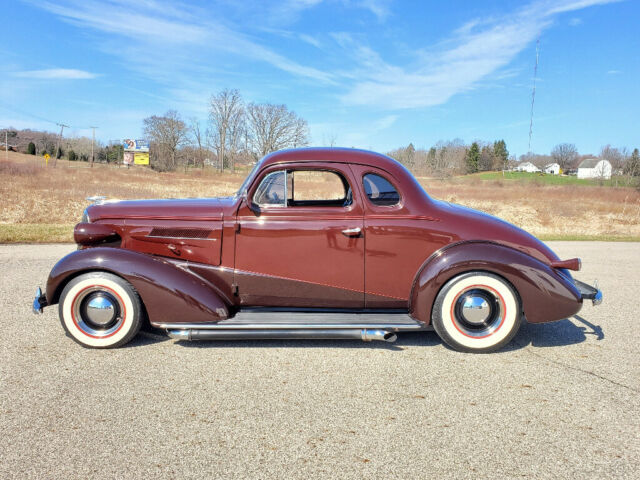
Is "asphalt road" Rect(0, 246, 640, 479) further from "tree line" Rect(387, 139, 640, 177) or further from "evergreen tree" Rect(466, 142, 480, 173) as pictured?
"evergreen tree" Rect(466, 142, 480, 173)

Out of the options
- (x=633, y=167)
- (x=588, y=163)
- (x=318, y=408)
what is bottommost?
(x=318, y=408)

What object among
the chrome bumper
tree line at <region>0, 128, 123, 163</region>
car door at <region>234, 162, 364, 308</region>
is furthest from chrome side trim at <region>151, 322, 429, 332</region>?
tree line at <region>0, 128, 123, 163</region>

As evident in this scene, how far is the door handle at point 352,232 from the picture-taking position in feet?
13.1

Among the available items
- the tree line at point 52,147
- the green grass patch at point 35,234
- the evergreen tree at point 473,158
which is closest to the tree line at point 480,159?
the evergreen tree at point 473,158

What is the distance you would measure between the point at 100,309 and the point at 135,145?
78.3m

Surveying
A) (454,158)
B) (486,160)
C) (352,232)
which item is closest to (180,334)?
(352,232)

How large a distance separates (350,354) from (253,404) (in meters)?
1.22

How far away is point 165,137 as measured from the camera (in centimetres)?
8188

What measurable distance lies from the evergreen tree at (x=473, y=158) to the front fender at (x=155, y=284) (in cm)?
7644

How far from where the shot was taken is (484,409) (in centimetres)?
296

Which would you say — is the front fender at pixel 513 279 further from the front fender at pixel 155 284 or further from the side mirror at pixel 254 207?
the front fender at pixel 155 284

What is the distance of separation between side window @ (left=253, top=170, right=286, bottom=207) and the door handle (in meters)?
0.70

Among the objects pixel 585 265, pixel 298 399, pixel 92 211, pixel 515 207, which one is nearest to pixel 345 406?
pixel 298 399

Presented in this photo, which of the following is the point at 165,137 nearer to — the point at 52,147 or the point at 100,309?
the point at 52,147
